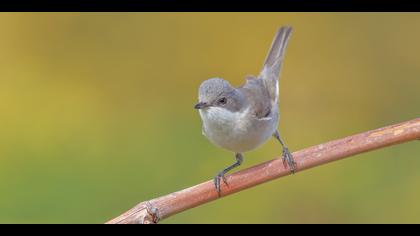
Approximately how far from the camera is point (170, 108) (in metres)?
4.93

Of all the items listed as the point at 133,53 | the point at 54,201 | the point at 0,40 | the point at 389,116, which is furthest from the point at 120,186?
the point at 389,116

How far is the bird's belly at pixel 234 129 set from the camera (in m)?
3.58

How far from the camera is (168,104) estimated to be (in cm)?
494

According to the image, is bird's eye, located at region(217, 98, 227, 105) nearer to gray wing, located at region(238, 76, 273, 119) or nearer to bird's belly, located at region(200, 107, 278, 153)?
bird's belly, located at region(200, 107, 278, 153)

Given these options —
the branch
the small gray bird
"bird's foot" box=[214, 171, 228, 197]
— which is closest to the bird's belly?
the small gray bird

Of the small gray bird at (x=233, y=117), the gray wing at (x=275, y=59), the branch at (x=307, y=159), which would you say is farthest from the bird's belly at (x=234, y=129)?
the gray wing at (x=275, y=59)

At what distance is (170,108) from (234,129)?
1412mm

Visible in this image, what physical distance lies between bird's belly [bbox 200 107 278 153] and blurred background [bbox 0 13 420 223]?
2.52 ft

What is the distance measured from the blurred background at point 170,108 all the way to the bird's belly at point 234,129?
2.52 ft

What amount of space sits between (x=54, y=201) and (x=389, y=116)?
2.52m

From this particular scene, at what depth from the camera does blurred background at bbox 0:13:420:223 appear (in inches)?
172

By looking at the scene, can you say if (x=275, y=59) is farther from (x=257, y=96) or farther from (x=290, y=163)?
(x=290, y=163)

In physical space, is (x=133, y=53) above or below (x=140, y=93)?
above

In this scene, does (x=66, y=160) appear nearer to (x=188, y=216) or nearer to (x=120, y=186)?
(x=120, y=186)
